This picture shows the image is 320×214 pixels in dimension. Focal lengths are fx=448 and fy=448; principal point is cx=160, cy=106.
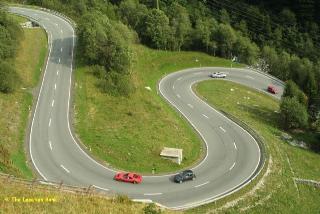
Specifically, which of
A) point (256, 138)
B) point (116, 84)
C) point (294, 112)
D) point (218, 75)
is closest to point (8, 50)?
point (116, 84)

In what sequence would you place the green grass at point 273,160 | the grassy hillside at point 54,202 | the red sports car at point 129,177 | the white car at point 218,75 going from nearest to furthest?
1. the grassy hillside at point 54,202
2. the red sports car at point 129,177
3. the green grass at point 273,160
4. the white car at point 218,75

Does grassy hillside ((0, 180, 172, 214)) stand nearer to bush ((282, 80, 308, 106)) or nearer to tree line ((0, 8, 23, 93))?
tree line ((0, 8, 23, 93))

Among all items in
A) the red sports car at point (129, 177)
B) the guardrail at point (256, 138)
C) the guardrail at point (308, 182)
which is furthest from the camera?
the guardrail at point (308, 182)

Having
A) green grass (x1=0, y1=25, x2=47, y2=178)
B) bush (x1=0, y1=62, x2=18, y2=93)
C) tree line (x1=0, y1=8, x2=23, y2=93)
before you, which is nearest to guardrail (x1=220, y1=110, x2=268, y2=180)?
green grass (x1=0, y1=25, x2=47, y2=178)

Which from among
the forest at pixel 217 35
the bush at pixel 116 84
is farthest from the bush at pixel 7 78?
the forest at pixel 217 35

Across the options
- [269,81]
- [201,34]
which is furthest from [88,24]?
[269,81]

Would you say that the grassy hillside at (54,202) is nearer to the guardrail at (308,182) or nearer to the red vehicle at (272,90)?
the guardrail at (308,182)

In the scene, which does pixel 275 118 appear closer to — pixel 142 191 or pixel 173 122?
pixel 173 122

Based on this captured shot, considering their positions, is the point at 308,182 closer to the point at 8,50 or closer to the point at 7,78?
the point at 7,78
